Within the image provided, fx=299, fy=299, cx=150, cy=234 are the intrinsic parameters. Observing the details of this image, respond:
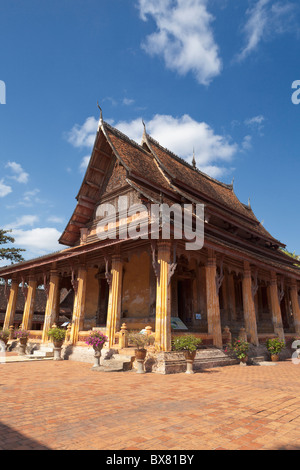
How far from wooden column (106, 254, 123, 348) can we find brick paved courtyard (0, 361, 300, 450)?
10.8 ft

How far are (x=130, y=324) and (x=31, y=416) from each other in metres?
8.41

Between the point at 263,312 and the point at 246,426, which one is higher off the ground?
the point at 263,312

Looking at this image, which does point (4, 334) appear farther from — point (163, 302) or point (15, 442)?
point (15, 442)

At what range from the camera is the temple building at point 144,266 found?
11.0 metres

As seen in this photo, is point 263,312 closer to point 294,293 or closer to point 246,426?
point 294,293

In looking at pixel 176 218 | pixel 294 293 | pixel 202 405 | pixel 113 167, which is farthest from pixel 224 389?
pixel 294 293

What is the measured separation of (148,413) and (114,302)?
6.73 metres

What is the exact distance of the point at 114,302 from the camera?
1094 centimetres

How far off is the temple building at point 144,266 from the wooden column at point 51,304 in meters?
0.05

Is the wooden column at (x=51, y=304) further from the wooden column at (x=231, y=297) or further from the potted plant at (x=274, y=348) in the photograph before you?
the potted plant at (x=274, y=348)

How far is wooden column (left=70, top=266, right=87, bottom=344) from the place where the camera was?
12500 millimetres

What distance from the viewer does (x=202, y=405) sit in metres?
4.87

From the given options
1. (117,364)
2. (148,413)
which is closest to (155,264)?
(117,364)

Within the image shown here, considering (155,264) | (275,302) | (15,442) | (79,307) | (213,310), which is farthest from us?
(275,302)
